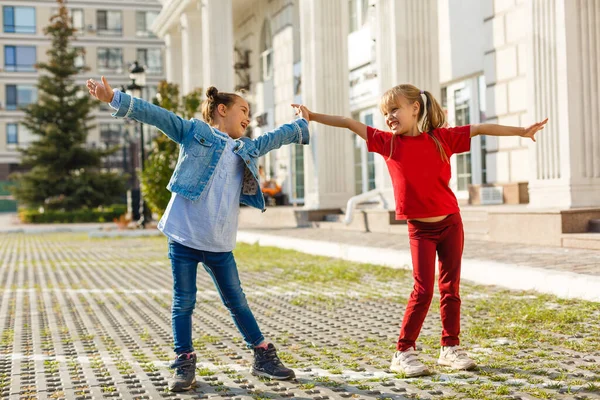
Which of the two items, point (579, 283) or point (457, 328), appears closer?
point (457, 328)

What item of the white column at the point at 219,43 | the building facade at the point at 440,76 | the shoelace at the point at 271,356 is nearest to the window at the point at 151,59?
the building facade at the point at 440,76

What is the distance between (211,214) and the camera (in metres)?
4.27

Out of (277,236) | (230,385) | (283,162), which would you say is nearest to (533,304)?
(230,385)

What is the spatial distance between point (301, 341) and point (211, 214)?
163cm

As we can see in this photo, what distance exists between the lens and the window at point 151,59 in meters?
72.4

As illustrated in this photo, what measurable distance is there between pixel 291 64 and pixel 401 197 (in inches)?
1062

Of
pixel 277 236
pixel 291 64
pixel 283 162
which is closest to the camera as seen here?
pixel 277 236

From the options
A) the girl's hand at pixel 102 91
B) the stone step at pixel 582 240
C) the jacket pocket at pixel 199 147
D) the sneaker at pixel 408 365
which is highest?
the girl's hand at pixel 102 91

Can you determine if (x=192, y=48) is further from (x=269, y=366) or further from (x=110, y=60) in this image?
(x=110, y=60)

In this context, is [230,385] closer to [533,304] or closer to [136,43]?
[533,304]

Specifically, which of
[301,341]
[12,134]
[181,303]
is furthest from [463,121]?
[12,134]

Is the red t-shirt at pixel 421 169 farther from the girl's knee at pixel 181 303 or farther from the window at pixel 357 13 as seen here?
the window at pixel 357 13

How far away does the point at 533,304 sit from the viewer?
6621 millimetres

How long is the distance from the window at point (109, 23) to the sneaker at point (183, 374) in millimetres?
70697
